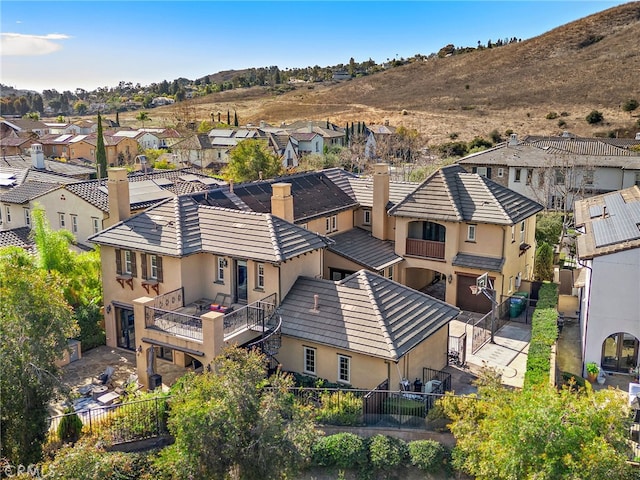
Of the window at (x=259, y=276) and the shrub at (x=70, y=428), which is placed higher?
the window at (x=259, y=276)

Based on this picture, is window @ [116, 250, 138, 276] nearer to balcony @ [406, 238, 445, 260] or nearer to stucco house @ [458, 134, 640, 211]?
balcony @ [406, 238, 445, 260]

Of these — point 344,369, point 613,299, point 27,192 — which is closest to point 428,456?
point 344,369

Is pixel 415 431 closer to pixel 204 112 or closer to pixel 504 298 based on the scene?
pixel 504 298

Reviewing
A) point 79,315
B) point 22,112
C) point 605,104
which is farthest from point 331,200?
point 22,112

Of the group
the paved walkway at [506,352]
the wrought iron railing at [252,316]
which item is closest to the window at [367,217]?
the paved walkway at [506,352]

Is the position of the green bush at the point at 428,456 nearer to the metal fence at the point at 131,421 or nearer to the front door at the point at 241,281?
the metal fence at the point at 131,421

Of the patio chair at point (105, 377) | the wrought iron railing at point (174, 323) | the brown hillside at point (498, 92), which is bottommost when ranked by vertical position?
the patio chair at point (105, 377)

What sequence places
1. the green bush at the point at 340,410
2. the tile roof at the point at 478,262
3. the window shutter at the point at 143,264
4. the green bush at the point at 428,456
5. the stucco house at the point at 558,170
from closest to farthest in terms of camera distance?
the green bush at the point at 428,456, the green bush at the point at 340,410, the window shutter at the point at 143,264, the tile roof at the point at 478,262, the stucco house at the point at 558,170
